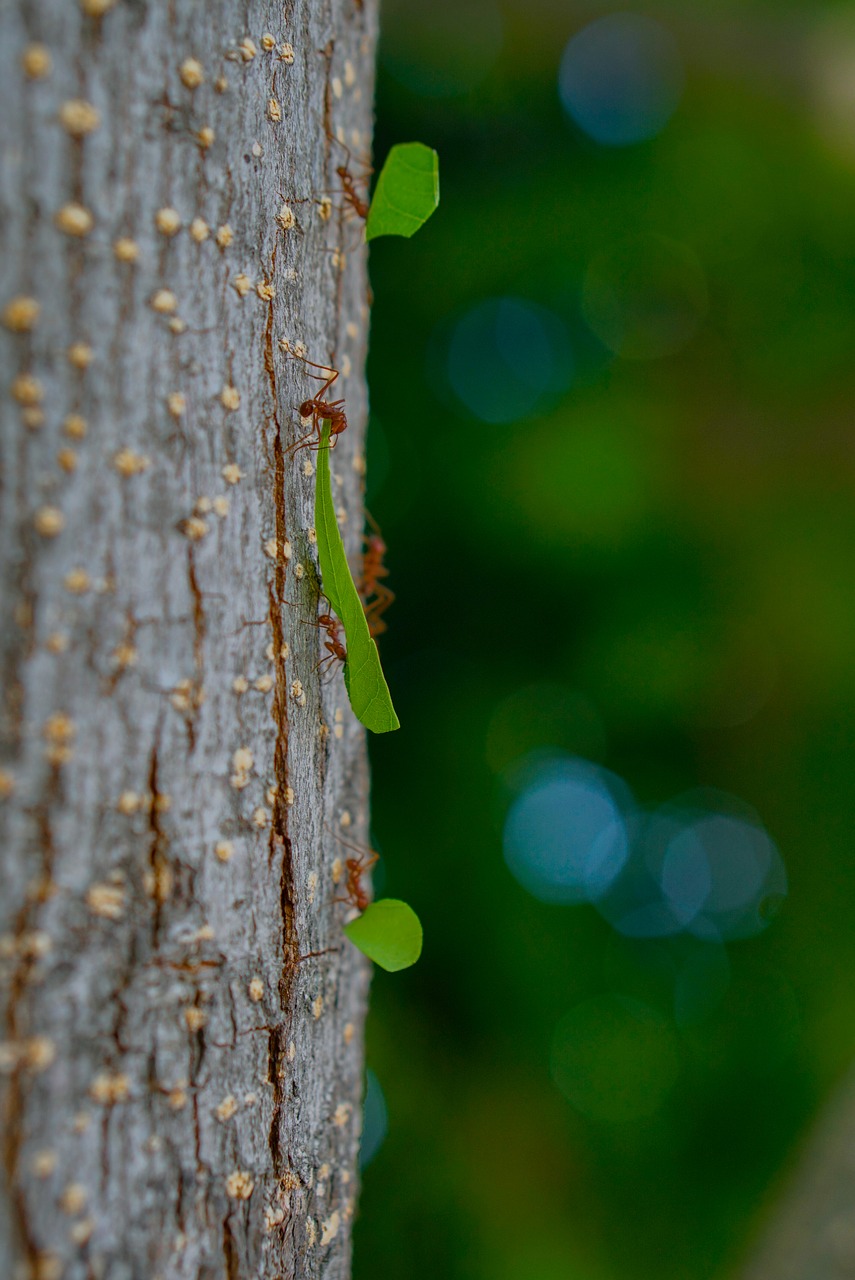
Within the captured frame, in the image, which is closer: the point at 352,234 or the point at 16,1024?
the point at 16,1024

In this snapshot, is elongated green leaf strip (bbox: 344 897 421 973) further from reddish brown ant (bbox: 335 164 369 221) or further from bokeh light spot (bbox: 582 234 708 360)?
bokeh light spot (bbox: 582 234 708 360)

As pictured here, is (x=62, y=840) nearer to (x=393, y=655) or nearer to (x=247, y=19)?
(x=247, y=19)

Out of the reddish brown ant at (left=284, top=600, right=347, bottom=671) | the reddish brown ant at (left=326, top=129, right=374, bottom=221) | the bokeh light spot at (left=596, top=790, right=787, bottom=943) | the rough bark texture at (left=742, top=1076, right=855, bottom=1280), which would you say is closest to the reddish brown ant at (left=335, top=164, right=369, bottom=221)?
the reddish brown ant at (left=326, top=129, right=374, bottom=221)

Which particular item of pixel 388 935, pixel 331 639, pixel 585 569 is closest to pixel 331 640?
pixel 331 639

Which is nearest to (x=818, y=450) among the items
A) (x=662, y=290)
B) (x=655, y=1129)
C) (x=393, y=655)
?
(x=662, y=290)

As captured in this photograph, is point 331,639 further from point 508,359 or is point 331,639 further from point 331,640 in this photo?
point 508,359

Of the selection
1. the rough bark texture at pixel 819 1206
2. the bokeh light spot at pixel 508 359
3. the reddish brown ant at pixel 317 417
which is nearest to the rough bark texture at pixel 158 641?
the reddish brown ant at pixel 317 417

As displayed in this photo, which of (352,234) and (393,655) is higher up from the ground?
(352,234)

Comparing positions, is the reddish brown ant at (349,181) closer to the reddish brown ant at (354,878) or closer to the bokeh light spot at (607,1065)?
the reddish brown ant at (354,878)
